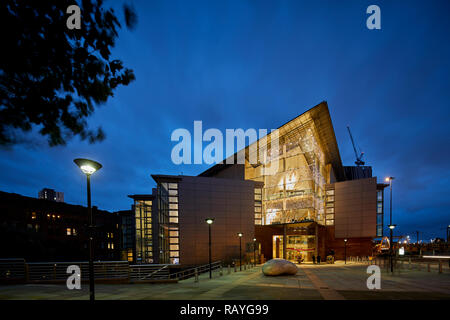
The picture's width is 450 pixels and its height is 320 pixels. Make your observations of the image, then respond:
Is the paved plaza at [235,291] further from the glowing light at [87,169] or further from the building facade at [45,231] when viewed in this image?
the building facade at [45,231]

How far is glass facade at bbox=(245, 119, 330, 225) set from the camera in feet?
151

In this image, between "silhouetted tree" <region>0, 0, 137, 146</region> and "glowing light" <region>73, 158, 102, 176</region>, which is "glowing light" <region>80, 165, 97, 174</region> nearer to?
"glowing light" <region>73, 158, 102, 176</region>

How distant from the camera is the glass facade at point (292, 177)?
45.9 meters

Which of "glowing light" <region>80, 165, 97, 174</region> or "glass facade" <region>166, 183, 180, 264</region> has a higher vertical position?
"glowing light" <region>80, 165, 97, 174</region>

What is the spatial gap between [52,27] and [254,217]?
44579 millimetres

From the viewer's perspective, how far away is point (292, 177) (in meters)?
48.3

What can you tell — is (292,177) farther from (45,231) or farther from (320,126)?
(45,231)

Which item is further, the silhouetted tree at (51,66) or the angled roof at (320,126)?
the angled roof at (320,126)

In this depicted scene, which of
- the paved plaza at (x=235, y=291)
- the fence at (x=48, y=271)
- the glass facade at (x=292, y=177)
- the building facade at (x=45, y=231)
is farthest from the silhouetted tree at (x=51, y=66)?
the glass facade at (x=292, y=177)

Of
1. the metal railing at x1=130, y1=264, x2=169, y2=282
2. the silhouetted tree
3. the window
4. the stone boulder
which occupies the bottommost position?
the stone boulder

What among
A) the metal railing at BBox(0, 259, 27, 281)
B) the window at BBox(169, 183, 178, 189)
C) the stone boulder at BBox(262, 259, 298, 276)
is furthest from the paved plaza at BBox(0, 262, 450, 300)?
the window at BBox(169, 183, 178, 189)

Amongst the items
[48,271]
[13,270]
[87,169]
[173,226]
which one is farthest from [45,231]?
[87,169]
